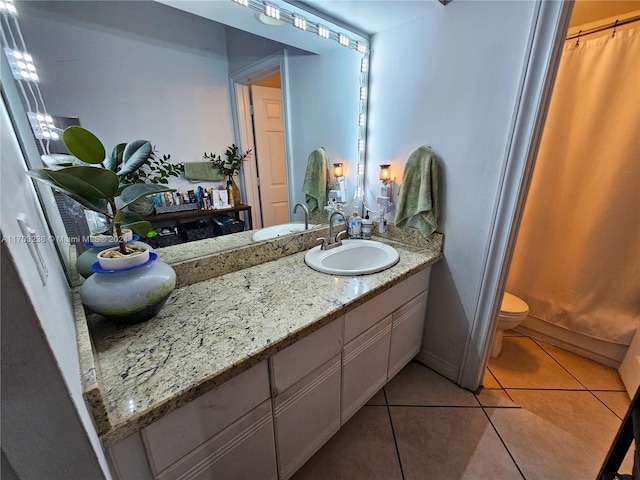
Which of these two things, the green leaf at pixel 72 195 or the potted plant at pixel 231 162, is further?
the potted plant at pixel 231 162

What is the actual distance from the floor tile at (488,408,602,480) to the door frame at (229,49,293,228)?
1.62 meters

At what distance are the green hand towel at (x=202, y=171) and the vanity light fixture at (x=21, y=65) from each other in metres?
0.45

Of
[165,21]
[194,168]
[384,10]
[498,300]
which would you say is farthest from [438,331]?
[165,21]

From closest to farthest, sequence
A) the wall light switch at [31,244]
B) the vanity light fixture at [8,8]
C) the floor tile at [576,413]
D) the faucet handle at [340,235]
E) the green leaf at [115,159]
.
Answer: the wall light switch at [31,244] → the vanity light fixture at [8,8] → the green leaf at [115,159] → the floor tile at [576,413] → the faucet handle at [340,235]

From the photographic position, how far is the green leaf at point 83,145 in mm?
624

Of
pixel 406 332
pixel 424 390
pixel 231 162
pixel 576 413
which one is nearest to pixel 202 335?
pixel 231 162

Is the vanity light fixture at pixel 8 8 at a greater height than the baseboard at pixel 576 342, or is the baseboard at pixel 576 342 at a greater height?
the vanity light fixture at pixel 8 8

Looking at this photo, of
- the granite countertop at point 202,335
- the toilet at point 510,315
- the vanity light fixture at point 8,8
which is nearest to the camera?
the granite countertop at point 202,335

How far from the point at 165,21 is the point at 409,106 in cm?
114

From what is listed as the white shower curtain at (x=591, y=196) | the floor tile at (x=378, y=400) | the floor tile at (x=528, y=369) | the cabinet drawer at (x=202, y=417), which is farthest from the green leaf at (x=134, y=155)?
the white shower curtain at (x=591, y=196)

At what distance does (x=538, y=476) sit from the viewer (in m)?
1.15

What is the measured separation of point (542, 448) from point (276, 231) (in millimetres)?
1659

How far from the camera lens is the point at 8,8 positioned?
2.34ft

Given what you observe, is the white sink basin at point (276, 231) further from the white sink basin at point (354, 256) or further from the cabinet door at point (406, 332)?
the cabinet door at point (406, 332)
